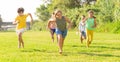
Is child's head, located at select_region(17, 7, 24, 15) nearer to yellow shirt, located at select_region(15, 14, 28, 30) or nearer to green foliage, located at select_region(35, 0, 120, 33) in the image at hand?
yellow shirt, located at select_region(15, 14, 28, 30)

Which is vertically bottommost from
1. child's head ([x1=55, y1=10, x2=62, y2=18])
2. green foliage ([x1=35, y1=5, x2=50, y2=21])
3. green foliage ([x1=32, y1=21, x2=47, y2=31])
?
green foliage ([x1=32, y1=21, x2=47, y2=31])

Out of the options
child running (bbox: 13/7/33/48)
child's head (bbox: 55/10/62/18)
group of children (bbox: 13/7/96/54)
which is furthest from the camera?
child running (bbox: 13/7/33/48)

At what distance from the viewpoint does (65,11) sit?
69.8 m

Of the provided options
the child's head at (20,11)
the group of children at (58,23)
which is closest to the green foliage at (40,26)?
the group of children at (58,23)

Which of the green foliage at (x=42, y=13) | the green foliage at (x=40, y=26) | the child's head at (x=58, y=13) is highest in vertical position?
the child's head at (x=58, y=13)

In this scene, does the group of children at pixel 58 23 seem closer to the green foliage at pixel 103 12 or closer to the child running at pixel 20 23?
the child running at pixel 20 23

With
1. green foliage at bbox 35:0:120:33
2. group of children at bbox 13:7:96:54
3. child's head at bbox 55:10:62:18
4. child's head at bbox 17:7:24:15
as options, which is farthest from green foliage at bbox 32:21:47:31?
child's head at bbox 55:10:62:18

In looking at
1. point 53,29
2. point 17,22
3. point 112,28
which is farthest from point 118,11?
point 17,22

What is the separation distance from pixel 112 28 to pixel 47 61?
36.2 meters

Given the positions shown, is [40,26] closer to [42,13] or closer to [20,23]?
[42,13]

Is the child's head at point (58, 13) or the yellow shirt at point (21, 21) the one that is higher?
the child's head at point (58, 13)

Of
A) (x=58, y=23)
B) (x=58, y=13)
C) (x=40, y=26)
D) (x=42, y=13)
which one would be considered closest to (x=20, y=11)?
(x=58, y=23)

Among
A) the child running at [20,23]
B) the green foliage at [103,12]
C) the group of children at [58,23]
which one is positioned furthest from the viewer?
the green foliage at [103,12]

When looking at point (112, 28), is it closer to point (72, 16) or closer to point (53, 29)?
point (72, 16)
